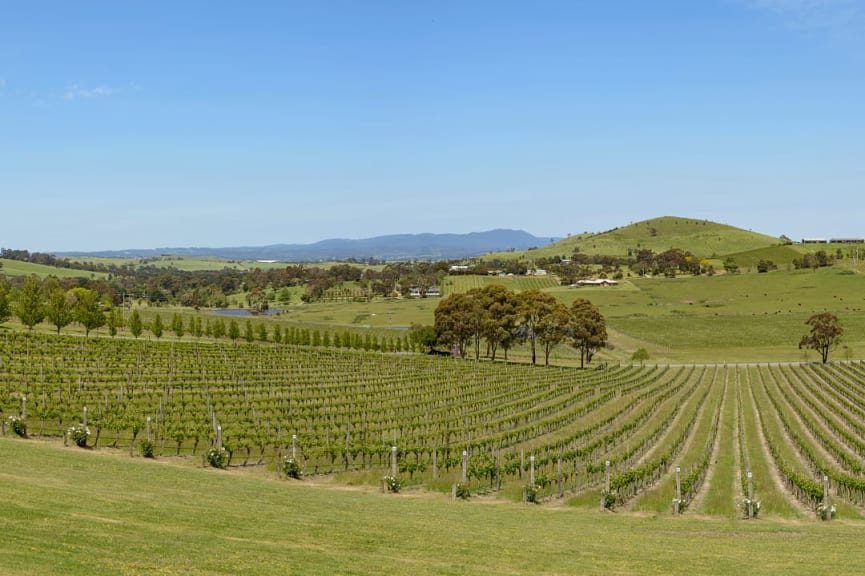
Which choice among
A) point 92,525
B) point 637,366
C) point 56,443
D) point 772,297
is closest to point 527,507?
point 92,525

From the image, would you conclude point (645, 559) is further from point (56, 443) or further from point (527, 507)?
point (56, 443)

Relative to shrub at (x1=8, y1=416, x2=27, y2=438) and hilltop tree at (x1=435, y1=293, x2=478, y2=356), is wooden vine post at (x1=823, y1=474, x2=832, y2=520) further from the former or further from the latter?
hilltop tree at (x1=435, y1=293, x2=478, y2=356)

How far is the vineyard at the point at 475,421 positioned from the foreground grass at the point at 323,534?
17.4 feet

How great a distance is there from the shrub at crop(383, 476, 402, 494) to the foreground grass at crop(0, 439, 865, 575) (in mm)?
2720

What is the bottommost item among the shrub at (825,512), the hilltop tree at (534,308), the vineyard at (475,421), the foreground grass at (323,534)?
the vineyard at (475,421)

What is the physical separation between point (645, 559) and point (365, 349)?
96028 millimetres

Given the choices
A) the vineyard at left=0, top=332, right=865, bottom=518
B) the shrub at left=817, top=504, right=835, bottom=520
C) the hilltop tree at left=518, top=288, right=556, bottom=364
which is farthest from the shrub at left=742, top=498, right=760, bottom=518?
the hilltop tree at left=518, top=288, right=556, bottom=364

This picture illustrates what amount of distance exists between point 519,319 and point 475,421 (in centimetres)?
5362

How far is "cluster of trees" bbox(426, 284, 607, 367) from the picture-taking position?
326ft

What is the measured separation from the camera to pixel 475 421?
5303cm

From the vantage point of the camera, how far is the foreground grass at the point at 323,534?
14578 mm

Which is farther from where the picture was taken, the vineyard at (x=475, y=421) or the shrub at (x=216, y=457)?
the shrub at (x=216, y=457)

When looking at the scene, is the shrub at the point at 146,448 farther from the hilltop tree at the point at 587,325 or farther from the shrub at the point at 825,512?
the hilltop tree at the point at 587,325

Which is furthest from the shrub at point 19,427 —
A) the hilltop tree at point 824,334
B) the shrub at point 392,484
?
the hilltop tree at point 824,334
